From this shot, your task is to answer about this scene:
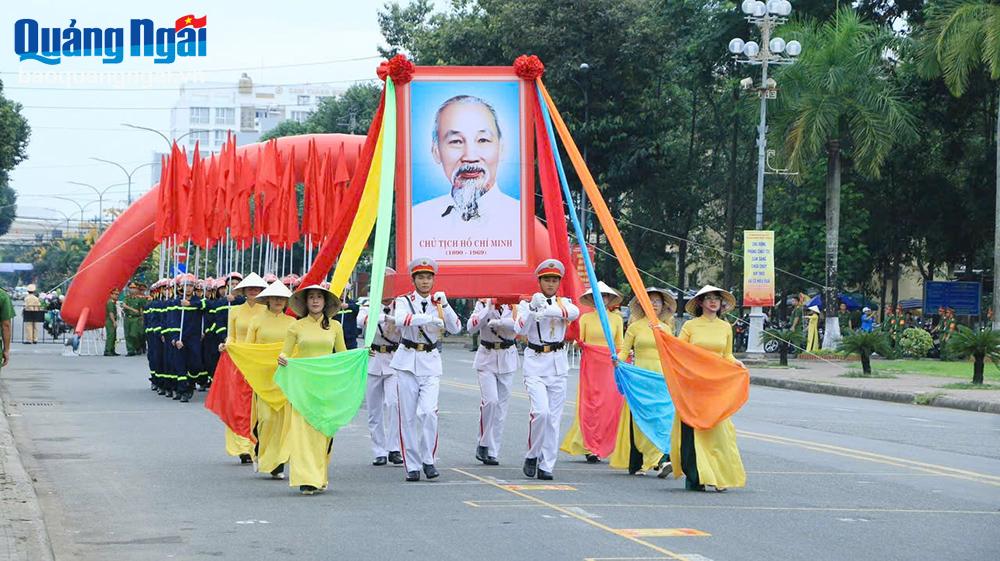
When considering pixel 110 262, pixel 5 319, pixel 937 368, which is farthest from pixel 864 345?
pixel 5 319

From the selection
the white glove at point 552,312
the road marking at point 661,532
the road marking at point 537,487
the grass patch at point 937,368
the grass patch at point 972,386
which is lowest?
the grass patch at point 937,368

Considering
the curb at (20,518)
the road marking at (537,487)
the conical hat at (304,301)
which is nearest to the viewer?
the curb at (20,518)

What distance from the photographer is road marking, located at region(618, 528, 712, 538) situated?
32.3ft

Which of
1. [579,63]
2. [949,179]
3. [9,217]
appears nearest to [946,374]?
[949,179]

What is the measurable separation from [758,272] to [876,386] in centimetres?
810

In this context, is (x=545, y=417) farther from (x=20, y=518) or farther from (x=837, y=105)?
(x=837, y=105)

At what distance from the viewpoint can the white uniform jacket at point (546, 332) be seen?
13461 millimetres

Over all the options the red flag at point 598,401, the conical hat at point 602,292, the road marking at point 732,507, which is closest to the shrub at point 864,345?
the conical hat at point 602,292

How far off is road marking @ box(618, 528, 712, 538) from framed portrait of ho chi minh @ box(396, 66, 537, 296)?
15.6 ft

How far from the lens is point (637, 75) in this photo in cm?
4991

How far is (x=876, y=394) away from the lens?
89.2ft

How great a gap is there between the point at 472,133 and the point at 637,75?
35.9 meters

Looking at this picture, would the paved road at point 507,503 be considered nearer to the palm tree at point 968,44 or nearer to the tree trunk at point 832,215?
the palm tree at point 968,44

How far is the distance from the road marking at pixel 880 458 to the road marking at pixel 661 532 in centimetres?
418
